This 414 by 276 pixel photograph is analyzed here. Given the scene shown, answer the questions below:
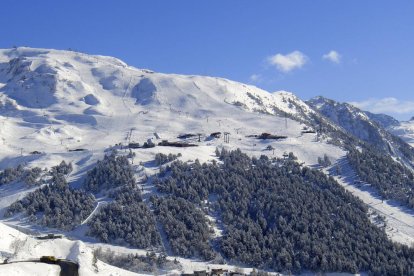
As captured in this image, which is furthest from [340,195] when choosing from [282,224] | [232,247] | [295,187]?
[232,247]

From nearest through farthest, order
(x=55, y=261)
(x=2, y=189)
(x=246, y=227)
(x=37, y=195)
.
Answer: (x=55, y=261) → (x=246, y=227) → (x=37, y=195) → (x=2, y=189)

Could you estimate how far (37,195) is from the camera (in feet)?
582

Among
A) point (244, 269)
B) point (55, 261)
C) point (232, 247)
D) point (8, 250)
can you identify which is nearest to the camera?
point (55, 261)

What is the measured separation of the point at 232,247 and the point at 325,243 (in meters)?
25.5

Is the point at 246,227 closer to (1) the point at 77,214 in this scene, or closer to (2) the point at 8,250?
(1) the point at 77,214

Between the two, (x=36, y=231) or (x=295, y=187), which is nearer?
(x=36, y=231)

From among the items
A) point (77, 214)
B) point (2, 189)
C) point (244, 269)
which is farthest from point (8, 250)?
point (2, 189)

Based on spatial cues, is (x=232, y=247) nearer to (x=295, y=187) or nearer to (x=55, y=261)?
(x=295, y=187)

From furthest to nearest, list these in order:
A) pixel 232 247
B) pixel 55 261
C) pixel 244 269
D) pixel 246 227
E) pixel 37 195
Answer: pixel 37 195, pixel 246 227, pixel 232 247, pixel 244 269, pixel 55 261

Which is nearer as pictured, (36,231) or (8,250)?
(8,250)

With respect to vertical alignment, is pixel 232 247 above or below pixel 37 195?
below

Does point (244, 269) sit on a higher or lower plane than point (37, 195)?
lower

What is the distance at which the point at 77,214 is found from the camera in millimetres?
167875

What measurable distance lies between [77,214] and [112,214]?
11.3m
